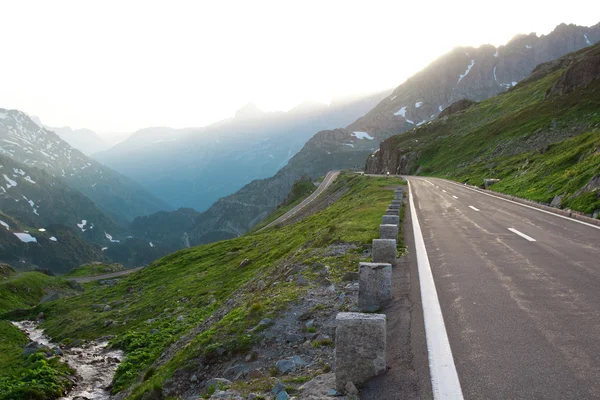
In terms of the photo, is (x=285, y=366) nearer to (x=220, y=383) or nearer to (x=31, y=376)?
(x=220, y=383)

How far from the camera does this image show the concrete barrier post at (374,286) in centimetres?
836

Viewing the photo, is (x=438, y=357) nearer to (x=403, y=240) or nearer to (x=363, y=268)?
(x=363, y=268)

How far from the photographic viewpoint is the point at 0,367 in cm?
2205

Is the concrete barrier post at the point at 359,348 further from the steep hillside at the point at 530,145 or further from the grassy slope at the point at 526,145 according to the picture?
the grassy slope at the point at 526,145

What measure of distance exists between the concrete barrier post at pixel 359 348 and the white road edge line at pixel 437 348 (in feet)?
2.65

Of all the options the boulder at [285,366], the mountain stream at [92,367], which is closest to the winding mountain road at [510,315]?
the boulder at [285,366]

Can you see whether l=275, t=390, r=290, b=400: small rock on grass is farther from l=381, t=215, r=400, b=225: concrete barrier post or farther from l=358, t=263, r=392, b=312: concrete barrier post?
l=381, t=215, r=400, b=225: concrete barrier post

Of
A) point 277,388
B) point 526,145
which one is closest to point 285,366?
point 277,388

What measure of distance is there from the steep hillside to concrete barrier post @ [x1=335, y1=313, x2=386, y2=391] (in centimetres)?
1941

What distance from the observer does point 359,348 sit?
541cm

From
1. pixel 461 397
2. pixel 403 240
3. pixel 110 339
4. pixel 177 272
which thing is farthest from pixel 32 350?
pixel 461 397

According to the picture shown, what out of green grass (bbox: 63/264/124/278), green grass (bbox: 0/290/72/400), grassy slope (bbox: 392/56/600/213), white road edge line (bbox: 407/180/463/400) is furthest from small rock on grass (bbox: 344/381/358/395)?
green grass (bbox: 63/264/124/278)

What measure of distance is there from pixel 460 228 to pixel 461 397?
1482 cm

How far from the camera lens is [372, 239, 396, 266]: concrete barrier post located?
10859mm
